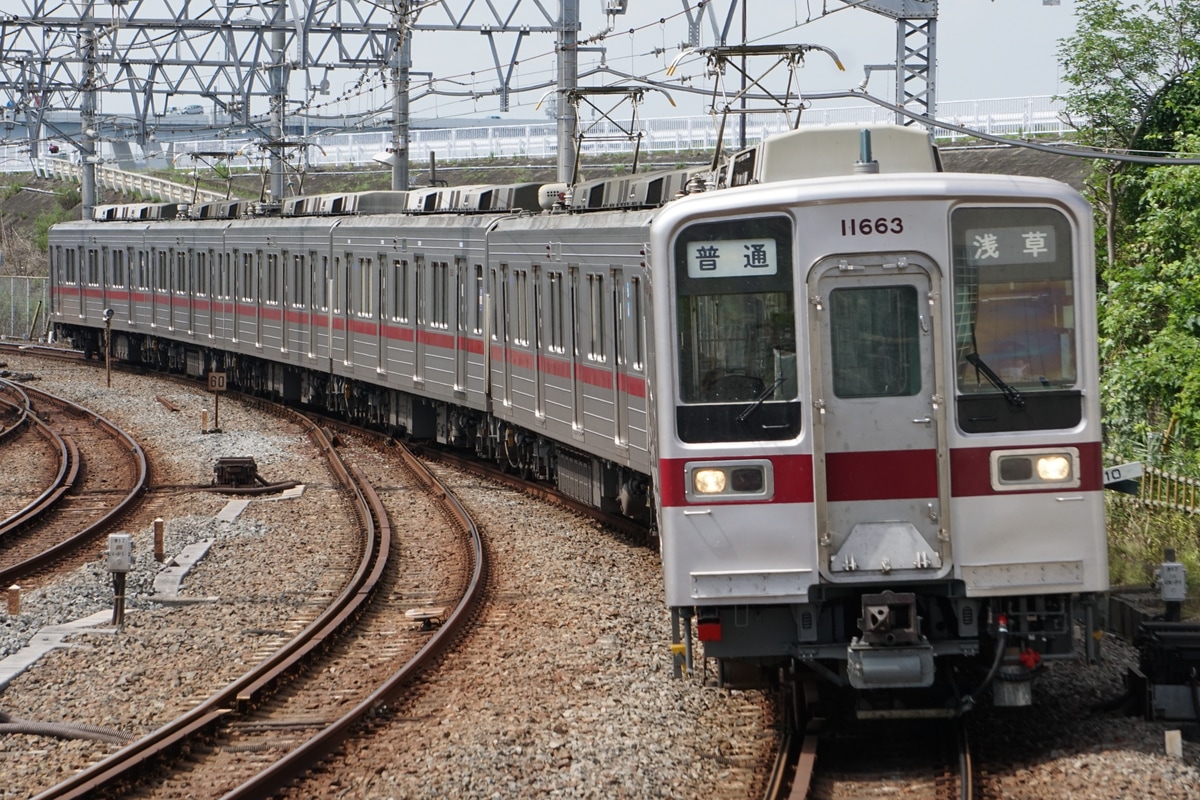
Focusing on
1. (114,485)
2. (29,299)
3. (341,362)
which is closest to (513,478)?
(114,485)

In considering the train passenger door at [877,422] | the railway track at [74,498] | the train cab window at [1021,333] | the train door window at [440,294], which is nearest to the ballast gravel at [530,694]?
the railway track at [74,498]

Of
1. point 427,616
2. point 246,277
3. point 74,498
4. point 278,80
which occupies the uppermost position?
point 278,80

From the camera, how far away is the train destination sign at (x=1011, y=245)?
275 inches

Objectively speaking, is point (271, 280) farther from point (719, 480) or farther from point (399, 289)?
point (719, 480)

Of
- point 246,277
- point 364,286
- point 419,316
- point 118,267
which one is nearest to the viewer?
point 419,316

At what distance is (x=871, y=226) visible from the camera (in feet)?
23.0

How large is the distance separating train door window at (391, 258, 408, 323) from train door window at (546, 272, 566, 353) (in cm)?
549

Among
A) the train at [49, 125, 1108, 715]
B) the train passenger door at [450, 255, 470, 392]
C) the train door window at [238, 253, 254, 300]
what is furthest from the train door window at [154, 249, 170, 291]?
the train at [49, 125, 1108, 715]

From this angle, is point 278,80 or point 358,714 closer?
point 358,714

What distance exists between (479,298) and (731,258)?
32.7 ft

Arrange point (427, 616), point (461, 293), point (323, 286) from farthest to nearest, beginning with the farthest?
point (323, 286), point (461, 293), point (427, 616)

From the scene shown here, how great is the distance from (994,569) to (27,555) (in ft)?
30.3

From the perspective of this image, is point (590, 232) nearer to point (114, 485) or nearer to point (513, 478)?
point (513, 478)

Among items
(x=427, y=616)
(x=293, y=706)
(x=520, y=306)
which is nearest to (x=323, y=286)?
(x=520, y=306)
